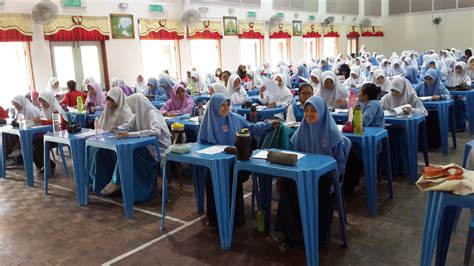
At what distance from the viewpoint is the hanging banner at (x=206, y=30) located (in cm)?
1145

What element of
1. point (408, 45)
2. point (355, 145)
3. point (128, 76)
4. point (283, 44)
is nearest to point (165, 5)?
point (128, 76)

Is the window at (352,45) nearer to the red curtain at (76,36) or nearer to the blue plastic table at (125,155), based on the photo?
the red curtain at (76,36)

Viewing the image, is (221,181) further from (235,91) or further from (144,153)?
(235,91)

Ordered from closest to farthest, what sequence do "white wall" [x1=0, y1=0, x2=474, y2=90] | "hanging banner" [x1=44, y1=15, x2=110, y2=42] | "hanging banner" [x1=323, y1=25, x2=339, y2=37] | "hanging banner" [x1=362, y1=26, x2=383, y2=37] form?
"hanging banner" [x1=44, y1=15, x2=110, y2=42]
"white wall" [x1=0, y1=0, x2=474, y2=90]
"hanging banner" [x1=323, y1=25, x2=339, y2=37]
"hanging banner" [x1=362, y1=26, x2=383, y2=37]

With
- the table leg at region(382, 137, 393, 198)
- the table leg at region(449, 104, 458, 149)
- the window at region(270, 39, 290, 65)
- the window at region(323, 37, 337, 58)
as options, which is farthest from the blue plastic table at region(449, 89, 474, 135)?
the window at region(323, 37, 337, 58)

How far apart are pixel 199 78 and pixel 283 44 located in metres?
6.62

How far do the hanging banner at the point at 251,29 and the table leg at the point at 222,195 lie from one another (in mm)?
10564

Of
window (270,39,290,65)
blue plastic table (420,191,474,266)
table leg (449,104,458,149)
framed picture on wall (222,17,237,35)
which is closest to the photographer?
blue plastic table (420,191,474,266)

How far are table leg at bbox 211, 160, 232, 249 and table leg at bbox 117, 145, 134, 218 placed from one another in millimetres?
1073

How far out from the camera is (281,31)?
48.4 ft

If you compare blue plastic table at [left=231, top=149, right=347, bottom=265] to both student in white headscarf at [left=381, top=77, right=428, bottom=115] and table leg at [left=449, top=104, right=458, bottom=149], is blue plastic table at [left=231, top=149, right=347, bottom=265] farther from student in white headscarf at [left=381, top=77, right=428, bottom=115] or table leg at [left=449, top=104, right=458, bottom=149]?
table leg at [left=449, top=104, right=458, bottom=149]

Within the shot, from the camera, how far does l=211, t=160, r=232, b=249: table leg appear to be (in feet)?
9.96

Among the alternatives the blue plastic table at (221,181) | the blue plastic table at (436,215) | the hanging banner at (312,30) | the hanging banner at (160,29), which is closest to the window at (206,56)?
the hanging banner at (160,29)

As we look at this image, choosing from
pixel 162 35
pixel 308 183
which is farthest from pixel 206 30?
pixel 308 183
